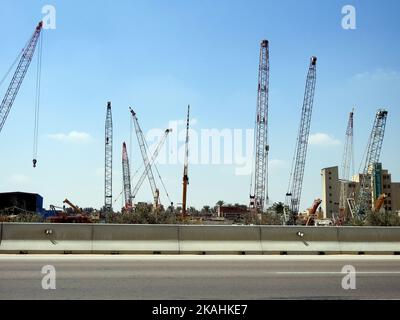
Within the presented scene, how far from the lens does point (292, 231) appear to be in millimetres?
17547

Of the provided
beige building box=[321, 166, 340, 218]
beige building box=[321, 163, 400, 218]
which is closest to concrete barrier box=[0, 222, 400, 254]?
beige building box=[321, 163, 400, 218]

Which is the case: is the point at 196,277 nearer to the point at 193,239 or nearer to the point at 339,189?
the point at 193,239

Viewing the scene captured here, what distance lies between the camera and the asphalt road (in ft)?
30.3

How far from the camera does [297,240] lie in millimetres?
17500

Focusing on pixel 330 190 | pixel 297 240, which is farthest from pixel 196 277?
pixel 330 190

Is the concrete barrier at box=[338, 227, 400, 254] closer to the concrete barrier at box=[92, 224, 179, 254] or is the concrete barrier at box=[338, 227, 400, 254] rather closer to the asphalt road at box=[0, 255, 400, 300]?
the asphalt road at box=[0, 255, 400, 300]

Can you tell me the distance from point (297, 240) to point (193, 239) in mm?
3732

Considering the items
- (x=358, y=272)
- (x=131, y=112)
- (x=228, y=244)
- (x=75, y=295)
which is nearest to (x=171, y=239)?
(x=228, y=244)

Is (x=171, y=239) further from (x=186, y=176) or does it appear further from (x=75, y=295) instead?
(x=186, y=176)

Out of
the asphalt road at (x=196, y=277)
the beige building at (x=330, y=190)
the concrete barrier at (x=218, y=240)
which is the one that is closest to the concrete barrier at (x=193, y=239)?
the concrete barrier at (x=218, y=240)

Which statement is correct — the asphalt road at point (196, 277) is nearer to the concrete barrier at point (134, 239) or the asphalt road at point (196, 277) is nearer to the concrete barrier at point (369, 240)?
the concrete barrier at point (134, 239)

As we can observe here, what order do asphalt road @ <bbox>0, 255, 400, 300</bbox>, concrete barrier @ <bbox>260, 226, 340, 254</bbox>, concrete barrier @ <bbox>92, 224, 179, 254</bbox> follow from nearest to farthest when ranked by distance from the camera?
asphalt road @ <bbox>0, 255, 400, 300</bbox>, concrete barrier @ <bbox>92, 224, 179, 254</bbox>, concrete barrier @ <bbox>260, 226, 340, 254</bbox>

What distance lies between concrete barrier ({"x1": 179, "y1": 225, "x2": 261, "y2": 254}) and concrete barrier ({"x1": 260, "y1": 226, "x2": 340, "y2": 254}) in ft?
1.42

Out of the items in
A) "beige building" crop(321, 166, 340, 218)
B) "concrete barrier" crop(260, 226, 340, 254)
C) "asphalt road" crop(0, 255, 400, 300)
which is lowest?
"asphalt road" crop(0, 255, 400, 300)
